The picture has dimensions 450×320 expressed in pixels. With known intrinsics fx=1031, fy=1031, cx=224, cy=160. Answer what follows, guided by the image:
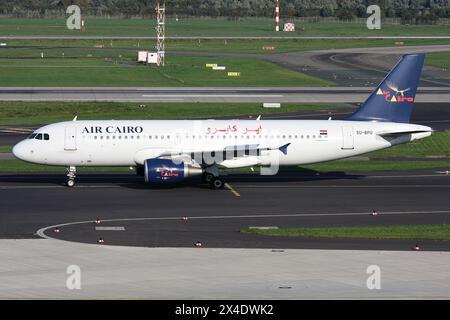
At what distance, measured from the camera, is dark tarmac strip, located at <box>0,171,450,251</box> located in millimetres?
48500

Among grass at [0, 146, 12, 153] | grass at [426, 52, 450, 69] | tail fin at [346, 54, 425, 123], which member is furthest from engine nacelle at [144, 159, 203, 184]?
grass at [426, 52, 450, 69]

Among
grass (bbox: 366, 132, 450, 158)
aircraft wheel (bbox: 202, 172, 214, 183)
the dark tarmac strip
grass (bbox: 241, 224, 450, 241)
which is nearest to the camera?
the dark tarmac strip

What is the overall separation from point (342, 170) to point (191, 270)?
101 ft

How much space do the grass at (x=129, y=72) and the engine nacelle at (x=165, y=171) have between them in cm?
6673

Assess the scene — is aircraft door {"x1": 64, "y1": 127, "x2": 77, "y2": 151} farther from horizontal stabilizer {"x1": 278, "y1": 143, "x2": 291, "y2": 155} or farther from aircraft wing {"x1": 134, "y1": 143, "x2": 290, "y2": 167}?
horizontal stabilizer {"x1": 278, "y1": 143, "x2": 291, "y2": 155}

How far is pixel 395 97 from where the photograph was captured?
2579 inches

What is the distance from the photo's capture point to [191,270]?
4162 centimetres

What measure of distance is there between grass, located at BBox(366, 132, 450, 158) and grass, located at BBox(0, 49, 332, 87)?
47.6m

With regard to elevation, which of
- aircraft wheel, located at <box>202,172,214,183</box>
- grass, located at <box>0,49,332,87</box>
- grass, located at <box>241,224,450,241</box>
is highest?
grass, located at <box>0,49,332,87</box>

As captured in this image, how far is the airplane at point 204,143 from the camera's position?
62688 mm

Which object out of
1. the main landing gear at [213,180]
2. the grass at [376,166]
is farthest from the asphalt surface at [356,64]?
the main landing gear at [213,180]

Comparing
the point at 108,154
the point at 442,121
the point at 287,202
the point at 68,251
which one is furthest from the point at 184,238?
the point at 442,121

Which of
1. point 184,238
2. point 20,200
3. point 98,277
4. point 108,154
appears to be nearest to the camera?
point 98,277
